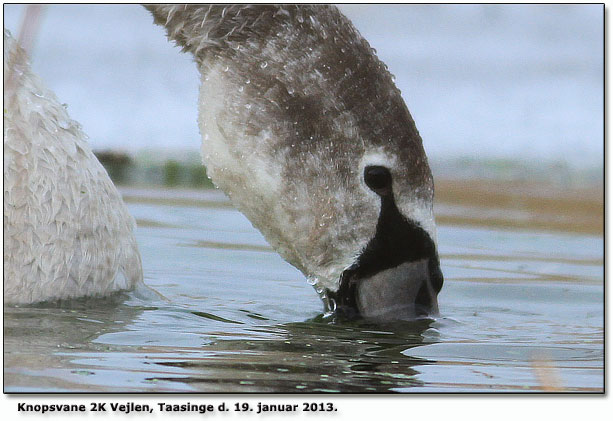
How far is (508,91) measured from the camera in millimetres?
10820

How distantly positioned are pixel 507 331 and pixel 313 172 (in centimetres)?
107

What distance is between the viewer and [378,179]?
446 cm

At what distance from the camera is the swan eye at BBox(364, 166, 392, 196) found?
14.6 ft

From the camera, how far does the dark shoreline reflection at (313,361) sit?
3.53 m

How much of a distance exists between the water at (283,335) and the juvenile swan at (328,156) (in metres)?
0.20

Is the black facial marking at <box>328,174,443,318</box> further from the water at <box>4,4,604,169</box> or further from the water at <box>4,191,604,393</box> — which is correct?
the water at <box>4,4,604,169</box>

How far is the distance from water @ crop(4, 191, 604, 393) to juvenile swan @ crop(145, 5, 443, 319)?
0.20 metres

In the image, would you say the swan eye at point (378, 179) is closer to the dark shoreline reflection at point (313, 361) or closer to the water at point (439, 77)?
the dark shoreline reflection at point (313, 361)

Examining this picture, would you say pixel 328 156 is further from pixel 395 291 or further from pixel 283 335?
pixel 283 335

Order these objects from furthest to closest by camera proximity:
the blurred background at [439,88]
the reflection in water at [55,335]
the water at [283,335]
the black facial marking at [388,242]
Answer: the blurred background at [439,88] < the black facial marking at [388,242] < the water at [283,335] < the reflection in water at [55,335]

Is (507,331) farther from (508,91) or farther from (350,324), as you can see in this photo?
(508,91)

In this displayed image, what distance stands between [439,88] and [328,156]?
20.4 ft

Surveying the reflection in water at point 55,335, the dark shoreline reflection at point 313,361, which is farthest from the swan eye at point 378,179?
the reflection in water at point 55,335

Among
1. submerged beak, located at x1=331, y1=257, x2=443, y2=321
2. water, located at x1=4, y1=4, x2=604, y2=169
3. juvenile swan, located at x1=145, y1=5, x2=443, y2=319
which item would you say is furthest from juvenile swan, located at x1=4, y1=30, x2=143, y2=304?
water, located at x1=4, y1=4, x2=604, y2=169
